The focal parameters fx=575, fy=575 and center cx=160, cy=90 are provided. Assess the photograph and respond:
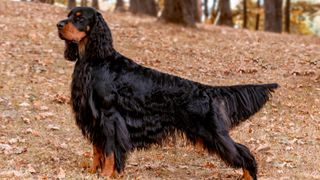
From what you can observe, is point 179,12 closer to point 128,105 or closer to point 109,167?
point 128,105

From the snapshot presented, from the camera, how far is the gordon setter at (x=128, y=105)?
5.93m

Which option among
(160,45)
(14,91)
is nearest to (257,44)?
(160,45)

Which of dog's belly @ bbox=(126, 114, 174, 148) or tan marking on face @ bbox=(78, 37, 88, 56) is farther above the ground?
tan marking on face @ bbox=(78, 37, 88, 56)

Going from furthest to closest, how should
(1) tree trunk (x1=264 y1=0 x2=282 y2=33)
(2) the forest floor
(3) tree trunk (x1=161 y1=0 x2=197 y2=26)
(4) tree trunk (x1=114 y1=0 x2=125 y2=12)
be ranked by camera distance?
1. (4) tree trunk (x1=114 y1=0 x2=125 y2=12)
2. (1) tree trunk (x1=264 y1=0 x2=282 y2=33)
3. (3) tree trunk (x1=161 y1=0 x2=197 y2=26)
4. (2) the forest floor

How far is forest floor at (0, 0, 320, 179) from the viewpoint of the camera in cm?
672

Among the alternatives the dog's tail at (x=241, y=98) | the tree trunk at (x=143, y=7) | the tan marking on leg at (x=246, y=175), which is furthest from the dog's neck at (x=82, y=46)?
the tree trunk at (x=143, y=7)

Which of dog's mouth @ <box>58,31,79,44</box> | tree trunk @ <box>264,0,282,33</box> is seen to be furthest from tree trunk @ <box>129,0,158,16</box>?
dog's mouth @ <box>58,31,79,44</box>

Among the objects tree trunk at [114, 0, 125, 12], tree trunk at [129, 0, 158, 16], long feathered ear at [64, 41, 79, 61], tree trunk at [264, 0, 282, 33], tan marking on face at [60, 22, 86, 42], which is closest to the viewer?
tan marking on face at [60, 22, 86, 42]

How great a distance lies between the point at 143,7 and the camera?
832 inches

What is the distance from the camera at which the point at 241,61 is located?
13.5 m

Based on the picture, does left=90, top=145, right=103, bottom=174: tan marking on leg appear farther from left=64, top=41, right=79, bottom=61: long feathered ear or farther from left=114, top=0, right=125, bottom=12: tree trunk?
left=114, top=0, right=125, bottom=12: tree trunk

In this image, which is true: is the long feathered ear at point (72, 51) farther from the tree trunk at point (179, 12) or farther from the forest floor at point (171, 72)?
the tree trunk at point (179, 12)

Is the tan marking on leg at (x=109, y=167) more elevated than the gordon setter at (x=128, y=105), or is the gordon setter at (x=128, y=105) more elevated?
the gordon setter at (x=128, y=105)

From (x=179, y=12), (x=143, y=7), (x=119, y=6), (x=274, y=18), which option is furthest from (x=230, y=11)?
(x=179, y=12)
